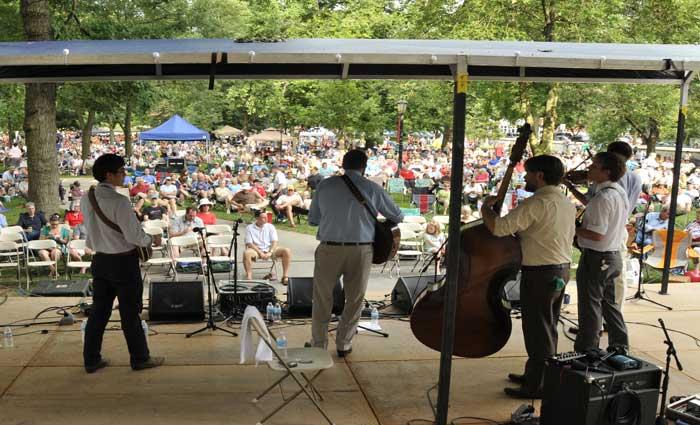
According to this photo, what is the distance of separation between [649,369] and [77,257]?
30.0ft

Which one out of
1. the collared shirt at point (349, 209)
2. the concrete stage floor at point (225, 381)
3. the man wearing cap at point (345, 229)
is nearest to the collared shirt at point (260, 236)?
the concrete stage floor at point (225, 381)

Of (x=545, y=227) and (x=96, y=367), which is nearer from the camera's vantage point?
(x=545, y=227)

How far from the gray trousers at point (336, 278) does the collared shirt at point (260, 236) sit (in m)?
4.76

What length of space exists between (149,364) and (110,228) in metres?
1.24

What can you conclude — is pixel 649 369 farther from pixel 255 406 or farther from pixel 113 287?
pixel 113 287

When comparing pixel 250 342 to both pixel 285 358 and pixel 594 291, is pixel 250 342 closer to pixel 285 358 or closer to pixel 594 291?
pixel 285 358

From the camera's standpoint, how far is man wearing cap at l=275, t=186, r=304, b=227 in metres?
16.8

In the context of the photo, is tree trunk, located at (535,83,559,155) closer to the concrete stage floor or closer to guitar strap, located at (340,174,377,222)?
the concrete stage floor

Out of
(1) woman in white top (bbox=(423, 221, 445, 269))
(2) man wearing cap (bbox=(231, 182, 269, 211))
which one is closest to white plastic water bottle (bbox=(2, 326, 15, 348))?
(1) woman in white top (bbox=(423, 221, 445, 269))

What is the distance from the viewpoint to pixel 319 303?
5.82 m

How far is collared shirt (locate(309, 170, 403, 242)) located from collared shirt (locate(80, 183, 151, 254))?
143 centimetres

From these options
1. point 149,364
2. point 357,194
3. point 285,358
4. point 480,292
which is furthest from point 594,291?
point 149,364

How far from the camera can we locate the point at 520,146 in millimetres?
4828

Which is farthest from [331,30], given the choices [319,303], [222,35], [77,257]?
[319,303]
